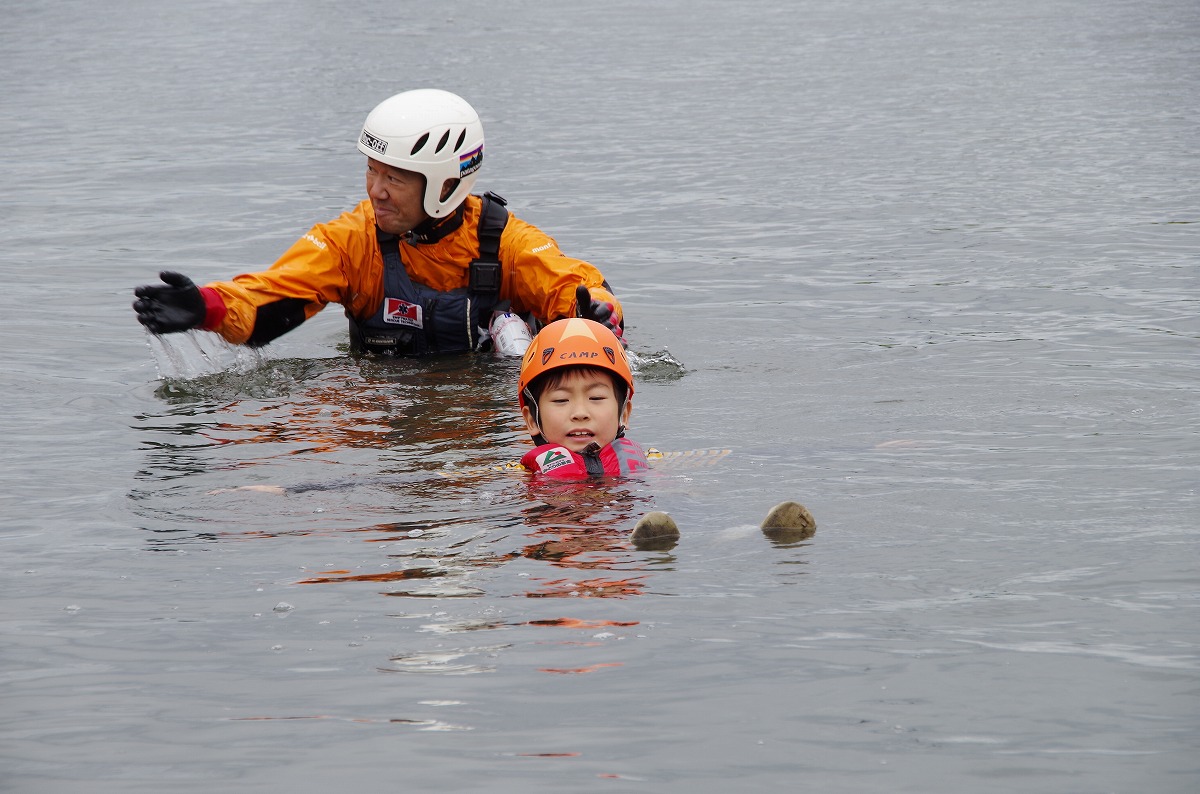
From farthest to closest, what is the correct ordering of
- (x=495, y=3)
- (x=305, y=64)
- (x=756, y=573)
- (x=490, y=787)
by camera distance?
(x=495, y=3)
(x=305, y=64)
(x=756, y=573)
(x=490, y=787)

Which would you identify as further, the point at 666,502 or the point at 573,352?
the point at 573,352

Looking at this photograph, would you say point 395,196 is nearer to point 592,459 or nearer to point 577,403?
point 577,403

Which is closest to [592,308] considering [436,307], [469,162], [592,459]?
[592,459]

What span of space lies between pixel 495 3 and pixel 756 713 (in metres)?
36.9

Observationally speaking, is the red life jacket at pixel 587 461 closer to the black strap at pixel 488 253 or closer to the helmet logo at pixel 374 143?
the black strap at pixel 488 253

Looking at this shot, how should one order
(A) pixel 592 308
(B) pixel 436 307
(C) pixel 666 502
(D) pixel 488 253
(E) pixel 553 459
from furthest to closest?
(B) pixel 436 307
(D) pixel 488 253
(A) pixel 592 308
(E) pixel 553 459
(C) pixel 666 502

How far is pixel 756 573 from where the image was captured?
18.0 ft

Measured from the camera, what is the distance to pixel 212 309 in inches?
336

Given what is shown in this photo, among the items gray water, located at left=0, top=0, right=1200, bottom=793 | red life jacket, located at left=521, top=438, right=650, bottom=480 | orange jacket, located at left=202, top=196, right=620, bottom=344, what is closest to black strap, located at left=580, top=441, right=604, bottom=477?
red life jacket, located at left=521, top=438, right=650, bottom=480

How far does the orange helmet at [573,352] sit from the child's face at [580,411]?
0.09 m

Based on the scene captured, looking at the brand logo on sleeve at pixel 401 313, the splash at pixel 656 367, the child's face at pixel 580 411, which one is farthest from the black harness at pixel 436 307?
the child's face at pixel 580 411

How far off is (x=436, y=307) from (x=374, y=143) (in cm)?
112

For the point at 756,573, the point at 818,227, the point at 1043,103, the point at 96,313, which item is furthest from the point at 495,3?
the point at 756,573

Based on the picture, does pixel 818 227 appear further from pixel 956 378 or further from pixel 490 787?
pixel 490 787
